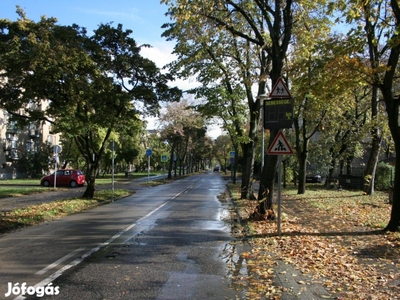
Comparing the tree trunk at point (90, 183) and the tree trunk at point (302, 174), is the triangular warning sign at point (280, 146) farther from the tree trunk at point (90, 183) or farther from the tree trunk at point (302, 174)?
the tree trunk at point (302, 174)

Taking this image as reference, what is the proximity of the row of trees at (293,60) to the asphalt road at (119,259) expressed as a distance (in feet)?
12.6

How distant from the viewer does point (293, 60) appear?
54.7 feet

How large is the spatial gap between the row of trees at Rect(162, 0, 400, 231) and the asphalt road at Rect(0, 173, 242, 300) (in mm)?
3844

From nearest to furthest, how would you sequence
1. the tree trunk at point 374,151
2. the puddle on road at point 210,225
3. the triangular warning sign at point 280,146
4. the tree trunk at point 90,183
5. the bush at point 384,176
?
1. the triangular warning sign at point 280,146
2. the puddle on road at point 210,225
3. the tree trunk at point 90,183
4. the tree trunk at point 374,151
5. the bush at point 384,176

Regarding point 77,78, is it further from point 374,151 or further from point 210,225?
point 374,151

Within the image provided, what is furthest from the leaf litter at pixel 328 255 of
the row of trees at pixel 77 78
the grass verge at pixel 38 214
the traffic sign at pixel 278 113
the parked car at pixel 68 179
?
the parked car at pixel 68 179

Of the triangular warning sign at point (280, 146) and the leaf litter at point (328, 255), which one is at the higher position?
the triangular warning sign at point (280, 146)

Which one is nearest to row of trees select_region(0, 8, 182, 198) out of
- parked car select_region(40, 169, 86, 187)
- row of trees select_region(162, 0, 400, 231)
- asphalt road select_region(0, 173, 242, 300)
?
row of trees select_region(162, 0, 400, 231)

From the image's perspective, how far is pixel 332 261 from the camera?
669 centimetres

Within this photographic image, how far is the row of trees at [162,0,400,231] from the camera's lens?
969 cm

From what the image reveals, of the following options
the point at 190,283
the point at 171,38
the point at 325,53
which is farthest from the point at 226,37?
the point at 190,283

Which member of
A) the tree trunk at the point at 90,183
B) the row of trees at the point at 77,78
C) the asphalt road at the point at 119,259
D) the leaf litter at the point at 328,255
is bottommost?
the asphalt road at the point at 119,259

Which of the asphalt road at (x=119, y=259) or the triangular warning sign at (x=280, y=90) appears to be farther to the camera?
the triangular warning sign at (x=280, y=90)

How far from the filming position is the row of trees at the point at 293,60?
9.69 meters
